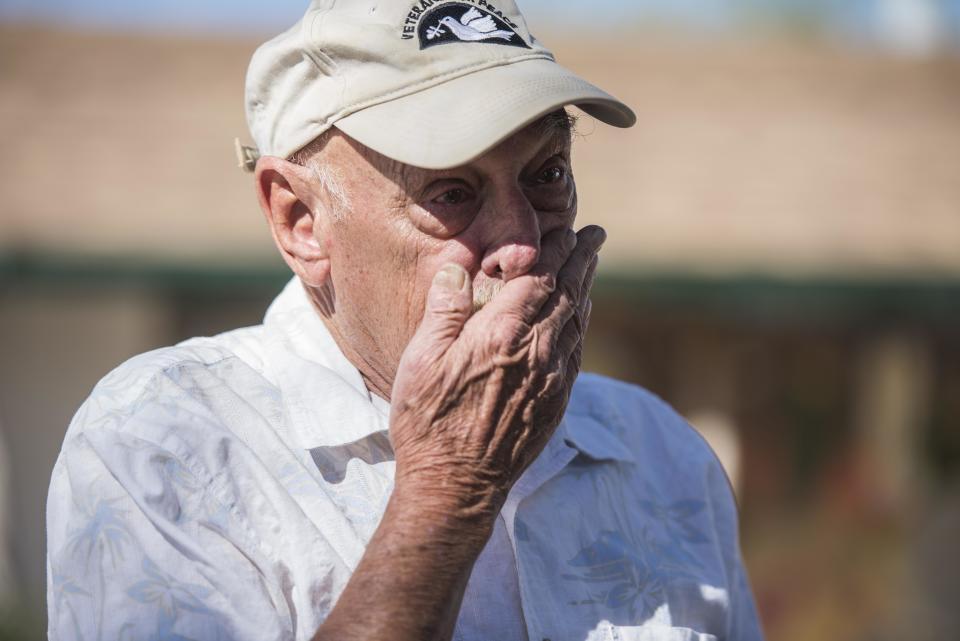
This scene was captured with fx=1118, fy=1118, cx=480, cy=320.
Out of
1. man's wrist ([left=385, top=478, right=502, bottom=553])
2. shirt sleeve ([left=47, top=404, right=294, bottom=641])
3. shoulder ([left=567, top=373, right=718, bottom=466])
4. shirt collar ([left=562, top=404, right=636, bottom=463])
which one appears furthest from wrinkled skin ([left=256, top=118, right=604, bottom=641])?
shoulder ([left=567, top=373, right=718, bottom=466])

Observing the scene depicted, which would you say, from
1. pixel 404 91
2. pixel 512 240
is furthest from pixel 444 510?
pixel 404 91

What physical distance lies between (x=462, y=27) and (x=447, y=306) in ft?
1.86

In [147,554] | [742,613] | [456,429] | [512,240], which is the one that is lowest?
[742,613]

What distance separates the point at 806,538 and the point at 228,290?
4454mm

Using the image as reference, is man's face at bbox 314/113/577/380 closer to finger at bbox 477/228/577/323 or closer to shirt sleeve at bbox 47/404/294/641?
finger at bbox 477/228/577/323

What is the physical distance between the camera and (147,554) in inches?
69.8

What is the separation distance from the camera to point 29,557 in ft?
24.9

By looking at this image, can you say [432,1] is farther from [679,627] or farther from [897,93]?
[897,93]

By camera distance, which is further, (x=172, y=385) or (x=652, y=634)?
(x=652, y=634)

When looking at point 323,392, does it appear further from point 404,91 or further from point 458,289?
point 404,91

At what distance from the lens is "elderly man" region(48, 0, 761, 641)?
5.88 ft

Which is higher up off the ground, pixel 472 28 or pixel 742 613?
pixel 472 28

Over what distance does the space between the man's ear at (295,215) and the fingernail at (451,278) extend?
1.07 feet

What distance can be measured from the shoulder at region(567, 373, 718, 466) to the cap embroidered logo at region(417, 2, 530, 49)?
0.85 metres
